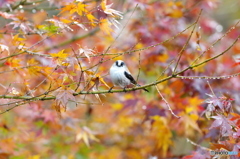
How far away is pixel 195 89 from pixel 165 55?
806 millimetres

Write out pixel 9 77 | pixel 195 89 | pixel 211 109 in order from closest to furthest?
pixel 211 109 < pixel 195 89 < pixel 9 77

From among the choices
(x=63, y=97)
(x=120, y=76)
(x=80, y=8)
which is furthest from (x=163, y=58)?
(x=63, y=97)

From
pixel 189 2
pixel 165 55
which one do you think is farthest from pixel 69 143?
pixel 189 2

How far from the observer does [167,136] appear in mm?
3592

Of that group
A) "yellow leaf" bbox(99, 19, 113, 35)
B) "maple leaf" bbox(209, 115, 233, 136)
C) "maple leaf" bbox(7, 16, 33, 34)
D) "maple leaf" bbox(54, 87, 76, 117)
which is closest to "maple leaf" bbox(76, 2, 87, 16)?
"yellow leaf" bbox(99, 19, 113, 35)

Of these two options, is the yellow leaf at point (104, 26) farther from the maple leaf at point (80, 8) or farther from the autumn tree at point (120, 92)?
the maple leaf at point (80, 8)

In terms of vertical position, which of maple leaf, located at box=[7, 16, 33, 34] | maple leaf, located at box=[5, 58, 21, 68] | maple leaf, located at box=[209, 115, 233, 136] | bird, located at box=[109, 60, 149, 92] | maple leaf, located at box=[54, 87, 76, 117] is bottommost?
maple leaf, located at box=[209, 115, 233, 136]

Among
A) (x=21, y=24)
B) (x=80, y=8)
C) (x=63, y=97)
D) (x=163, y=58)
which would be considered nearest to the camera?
(x=63, y=97)

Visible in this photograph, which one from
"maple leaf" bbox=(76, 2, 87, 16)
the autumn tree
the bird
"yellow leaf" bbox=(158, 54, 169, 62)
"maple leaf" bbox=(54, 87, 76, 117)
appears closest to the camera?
"maple leaf" bbox=(54, 87, 76, 117)

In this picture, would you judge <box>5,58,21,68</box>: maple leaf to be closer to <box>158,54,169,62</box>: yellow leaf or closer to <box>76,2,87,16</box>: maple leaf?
<box>76,2,87,16</box>: maple leaf

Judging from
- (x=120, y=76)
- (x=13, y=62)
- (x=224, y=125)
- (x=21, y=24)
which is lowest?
(x=224, y=125)

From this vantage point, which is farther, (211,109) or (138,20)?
(138,20)

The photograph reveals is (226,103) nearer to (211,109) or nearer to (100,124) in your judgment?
(211,109)

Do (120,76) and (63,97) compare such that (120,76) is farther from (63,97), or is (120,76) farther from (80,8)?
(63,97)
